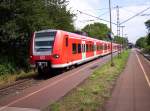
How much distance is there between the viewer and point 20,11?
1141 inches

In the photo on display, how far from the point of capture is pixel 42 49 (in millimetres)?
25188

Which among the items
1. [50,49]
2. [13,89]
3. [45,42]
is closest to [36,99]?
[13,89]

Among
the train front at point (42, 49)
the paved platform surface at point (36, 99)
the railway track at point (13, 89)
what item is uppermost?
the train front at point (42, 49)

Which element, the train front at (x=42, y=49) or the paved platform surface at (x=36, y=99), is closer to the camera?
the paved platform surface at (x=36, y=99)

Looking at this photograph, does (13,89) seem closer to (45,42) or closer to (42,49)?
(42,49)

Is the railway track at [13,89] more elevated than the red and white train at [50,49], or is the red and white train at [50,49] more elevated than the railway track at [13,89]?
the red and white train at [50,49]

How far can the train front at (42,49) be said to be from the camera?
24.7 meters

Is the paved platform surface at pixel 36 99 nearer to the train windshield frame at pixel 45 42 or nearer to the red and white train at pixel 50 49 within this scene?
the red and white train at pixel 50 49

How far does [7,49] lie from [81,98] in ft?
56.9

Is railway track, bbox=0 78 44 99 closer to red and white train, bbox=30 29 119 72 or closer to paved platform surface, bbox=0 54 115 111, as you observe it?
paved platform surface, bbox=0 54 115 111

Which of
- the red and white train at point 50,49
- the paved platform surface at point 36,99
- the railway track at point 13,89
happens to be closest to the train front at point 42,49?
the red and white train at point 50,49

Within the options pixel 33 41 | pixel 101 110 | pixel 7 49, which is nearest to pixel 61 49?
pixel 33 41

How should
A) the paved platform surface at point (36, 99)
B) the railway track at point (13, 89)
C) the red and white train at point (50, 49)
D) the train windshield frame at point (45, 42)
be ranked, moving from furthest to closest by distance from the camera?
the train windshield frame at point (45, 42) → the red and white train at point (50, 49) → the railway track at point (13, 89) → the paved platform surface at point (36, 99)

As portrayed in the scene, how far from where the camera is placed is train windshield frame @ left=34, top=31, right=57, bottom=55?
985 inches
